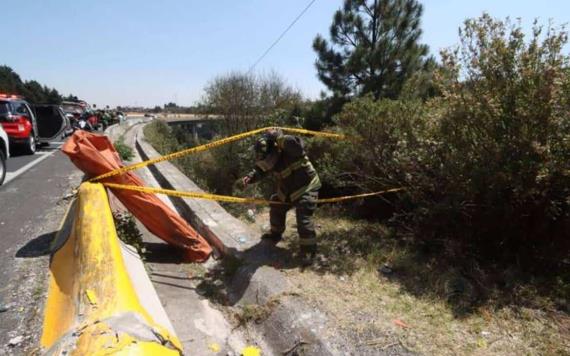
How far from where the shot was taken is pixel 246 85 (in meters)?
21.4

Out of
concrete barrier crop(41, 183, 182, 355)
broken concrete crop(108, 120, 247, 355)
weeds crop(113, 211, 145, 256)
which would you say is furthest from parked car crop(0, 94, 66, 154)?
concrete barrier crop(41, 183, 182, 355)

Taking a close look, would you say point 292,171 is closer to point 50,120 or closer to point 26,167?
point 26,167

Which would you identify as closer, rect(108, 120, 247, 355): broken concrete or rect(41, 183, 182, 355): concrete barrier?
rect(41, 183, 182, 355): concrete barrier

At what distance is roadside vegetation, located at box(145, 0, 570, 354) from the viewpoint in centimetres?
311

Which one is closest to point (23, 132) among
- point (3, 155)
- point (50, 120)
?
point (50, 120)

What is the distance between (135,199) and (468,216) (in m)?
3.59

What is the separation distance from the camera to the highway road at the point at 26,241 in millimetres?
3029

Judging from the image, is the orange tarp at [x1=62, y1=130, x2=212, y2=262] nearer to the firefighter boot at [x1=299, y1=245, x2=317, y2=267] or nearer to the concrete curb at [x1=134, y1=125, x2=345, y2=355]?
the concrete curb at [x1=134, y1=125, x2=345, y2=355]

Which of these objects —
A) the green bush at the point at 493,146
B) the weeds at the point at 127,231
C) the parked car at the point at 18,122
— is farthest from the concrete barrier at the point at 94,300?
the parked car at the point at 18,122

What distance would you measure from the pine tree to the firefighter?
9588 millimetres

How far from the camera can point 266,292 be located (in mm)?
3707

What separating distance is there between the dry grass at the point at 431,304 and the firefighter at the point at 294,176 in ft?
1.15

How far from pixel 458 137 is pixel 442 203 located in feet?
2.36

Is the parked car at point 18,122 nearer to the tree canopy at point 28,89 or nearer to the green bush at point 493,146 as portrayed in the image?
the green bush at point 493,146
